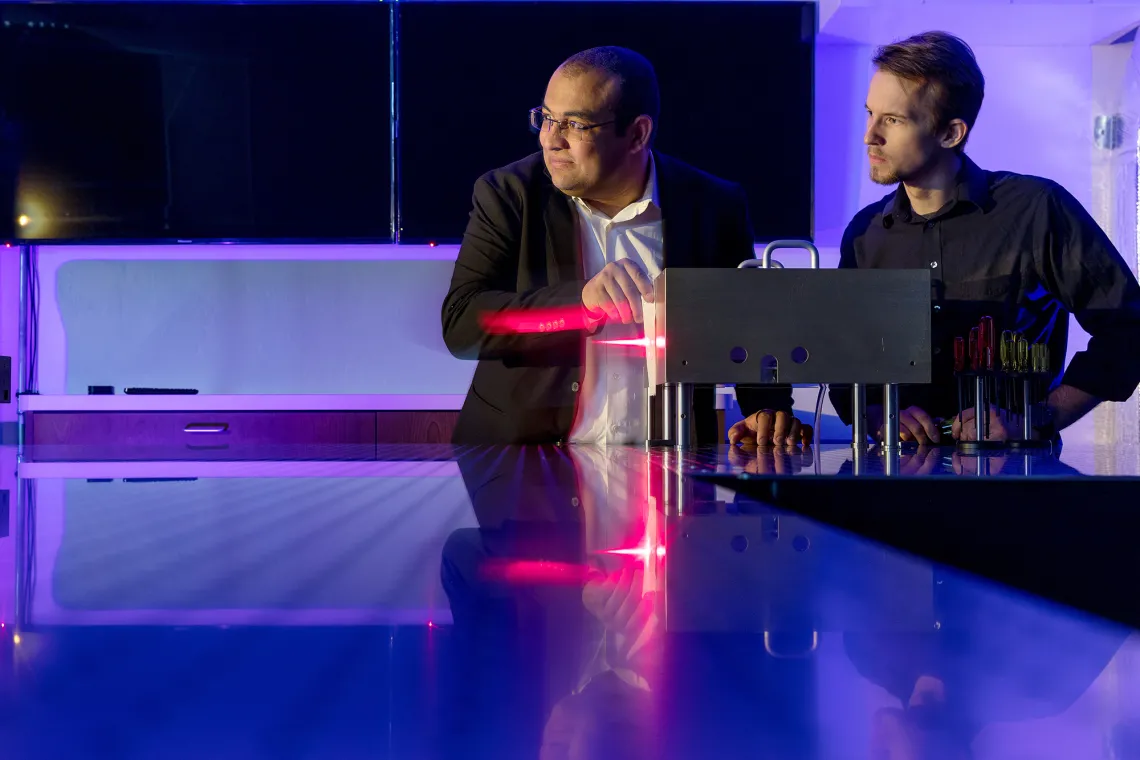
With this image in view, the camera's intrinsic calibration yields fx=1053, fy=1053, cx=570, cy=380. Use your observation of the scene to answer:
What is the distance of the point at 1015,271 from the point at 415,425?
6.01 feet

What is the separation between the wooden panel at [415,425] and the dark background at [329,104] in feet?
1.94

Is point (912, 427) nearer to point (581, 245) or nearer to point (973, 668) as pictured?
point (581, 245)

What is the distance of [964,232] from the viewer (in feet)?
6.73

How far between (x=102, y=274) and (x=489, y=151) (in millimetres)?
1464

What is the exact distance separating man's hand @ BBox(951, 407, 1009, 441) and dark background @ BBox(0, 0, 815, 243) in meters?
2.16

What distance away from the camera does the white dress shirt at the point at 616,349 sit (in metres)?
2.03

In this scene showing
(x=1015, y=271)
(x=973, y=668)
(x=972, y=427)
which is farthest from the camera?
(x=1015, y=271)

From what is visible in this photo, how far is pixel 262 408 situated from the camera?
3246mm

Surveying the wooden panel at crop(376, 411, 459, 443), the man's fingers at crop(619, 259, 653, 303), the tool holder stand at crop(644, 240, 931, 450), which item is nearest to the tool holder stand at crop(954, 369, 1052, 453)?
the tool holder stand at crop(644, 240, 931, 450)

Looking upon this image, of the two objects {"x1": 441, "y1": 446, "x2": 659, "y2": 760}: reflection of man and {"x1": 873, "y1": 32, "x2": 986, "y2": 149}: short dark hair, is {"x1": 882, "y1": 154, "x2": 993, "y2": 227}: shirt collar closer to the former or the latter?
{"x1": 873, "y1": 32, "x2": 986, "y2": 149}: short dark hair

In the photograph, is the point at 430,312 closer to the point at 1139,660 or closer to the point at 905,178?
the point at 905,178

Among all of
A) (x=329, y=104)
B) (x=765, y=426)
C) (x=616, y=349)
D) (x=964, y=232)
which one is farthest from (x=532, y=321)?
(x=329, y=104)

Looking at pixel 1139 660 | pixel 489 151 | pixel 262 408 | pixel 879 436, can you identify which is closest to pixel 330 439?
pixel 262 408

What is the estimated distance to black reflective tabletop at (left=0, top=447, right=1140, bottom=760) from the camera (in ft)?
0.45
